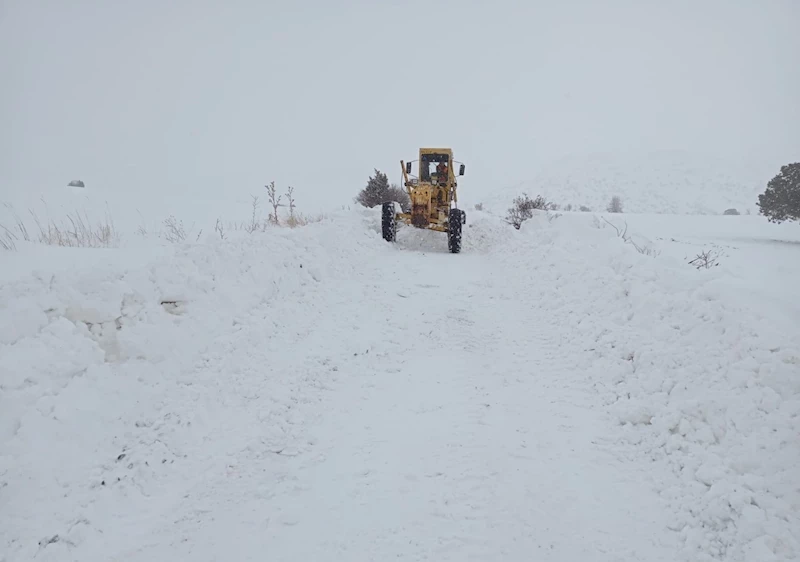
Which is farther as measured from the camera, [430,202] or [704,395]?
[430,202]

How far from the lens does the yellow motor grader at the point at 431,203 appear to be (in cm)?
1304

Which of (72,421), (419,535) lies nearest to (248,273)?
(72,421)

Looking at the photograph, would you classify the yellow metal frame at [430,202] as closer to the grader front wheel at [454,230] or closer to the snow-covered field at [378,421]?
the grader front wheel at [454,230]

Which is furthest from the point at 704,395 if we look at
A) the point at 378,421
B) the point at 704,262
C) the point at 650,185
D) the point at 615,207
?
the point at 650,185

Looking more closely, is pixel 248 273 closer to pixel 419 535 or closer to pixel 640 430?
pixel 419 535

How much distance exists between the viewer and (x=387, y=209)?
1298 centimetres

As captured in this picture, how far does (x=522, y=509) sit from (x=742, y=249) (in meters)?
12.3

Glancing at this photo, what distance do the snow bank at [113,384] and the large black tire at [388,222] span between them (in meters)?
7.47

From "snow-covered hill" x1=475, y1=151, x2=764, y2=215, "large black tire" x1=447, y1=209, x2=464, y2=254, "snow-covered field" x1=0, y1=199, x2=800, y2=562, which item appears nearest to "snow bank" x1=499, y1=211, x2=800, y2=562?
"snow-covered field" x1=0, y1=199, x2=800, y2=562

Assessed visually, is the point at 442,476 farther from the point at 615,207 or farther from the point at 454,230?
the point at 615,207

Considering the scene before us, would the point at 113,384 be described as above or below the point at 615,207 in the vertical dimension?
below

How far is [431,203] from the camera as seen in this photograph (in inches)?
520

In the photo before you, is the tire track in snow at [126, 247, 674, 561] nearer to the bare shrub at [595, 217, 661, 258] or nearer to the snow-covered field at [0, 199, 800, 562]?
the snow-covered field at [0, 199, 800, 562]

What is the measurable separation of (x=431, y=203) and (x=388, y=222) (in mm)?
1469
